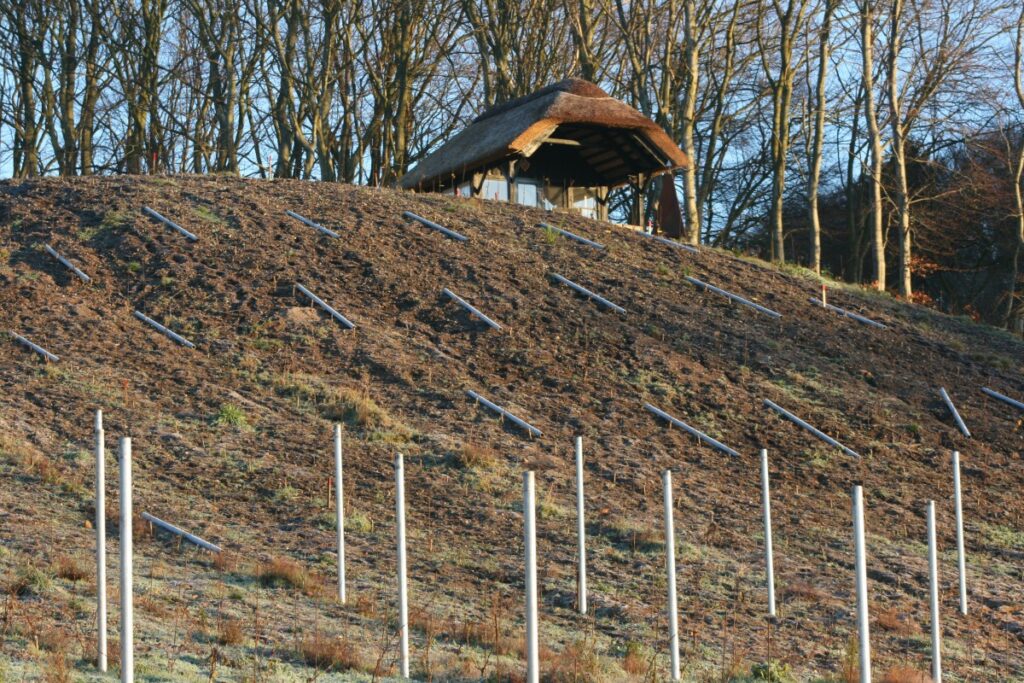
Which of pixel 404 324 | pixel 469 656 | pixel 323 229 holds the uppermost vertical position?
pixel 323 229

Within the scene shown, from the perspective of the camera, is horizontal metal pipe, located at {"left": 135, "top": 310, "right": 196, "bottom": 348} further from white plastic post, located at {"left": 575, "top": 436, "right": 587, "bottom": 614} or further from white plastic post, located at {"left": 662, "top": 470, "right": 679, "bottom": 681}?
white plastic post, located at {"left": 662, "top": 470, "right": 679, "bottom": 681}

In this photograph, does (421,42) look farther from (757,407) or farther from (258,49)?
(757,407)

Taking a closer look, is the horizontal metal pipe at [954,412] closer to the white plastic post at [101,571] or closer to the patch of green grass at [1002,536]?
the patch of green grass at [1002,536]

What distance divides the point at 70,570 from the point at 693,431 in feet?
24.4

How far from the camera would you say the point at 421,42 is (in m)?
32.2

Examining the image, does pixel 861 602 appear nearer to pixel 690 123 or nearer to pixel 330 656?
pixel 330 656

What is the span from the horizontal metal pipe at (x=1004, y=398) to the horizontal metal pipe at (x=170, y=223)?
37.8ft

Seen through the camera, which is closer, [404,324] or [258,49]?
[404,324]

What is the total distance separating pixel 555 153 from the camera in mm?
27094

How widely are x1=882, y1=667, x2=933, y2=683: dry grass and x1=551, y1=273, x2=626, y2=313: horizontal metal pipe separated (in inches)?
370

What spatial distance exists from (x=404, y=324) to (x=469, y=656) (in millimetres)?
8810

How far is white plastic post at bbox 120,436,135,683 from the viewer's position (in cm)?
555

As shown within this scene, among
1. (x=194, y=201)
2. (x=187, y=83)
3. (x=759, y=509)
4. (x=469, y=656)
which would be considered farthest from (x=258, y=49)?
(x=469, y=656)

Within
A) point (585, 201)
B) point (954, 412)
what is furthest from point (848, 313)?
point (585, 201)
